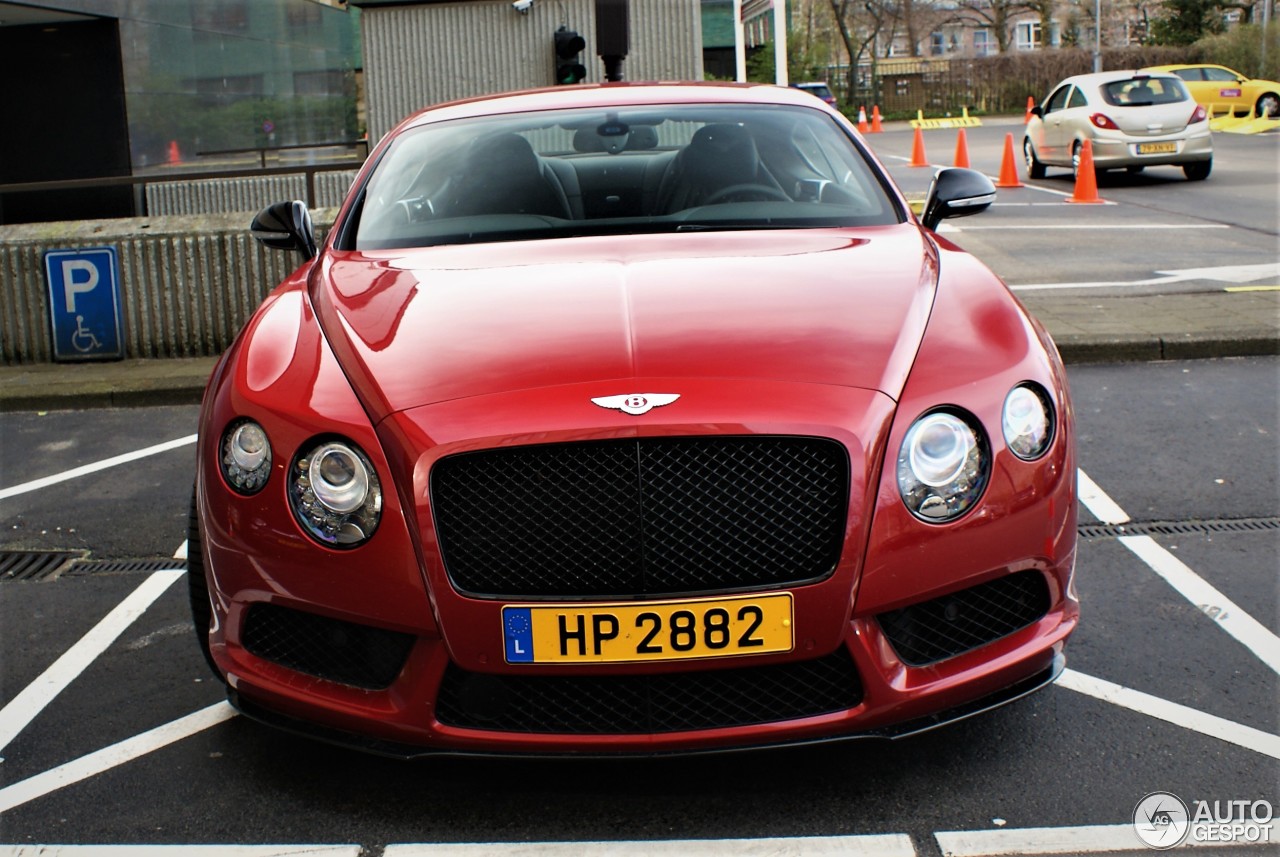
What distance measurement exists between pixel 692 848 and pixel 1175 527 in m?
2.81

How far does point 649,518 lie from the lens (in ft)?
9.09

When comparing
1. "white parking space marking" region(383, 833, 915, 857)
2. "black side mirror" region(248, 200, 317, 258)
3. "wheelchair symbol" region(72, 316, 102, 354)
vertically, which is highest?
"black side mirror" region(248, 200, 317, 258)

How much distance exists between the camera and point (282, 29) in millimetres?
21281

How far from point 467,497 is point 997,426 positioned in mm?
1078

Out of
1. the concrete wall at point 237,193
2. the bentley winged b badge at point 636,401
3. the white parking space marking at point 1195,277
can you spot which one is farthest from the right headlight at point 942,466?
the concrete wall at point 237,193

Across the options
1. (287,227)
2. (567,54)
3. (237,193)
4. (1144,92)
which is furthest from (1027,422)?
(1144,92)

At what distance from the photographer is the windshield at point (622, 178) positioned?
13.6 ft

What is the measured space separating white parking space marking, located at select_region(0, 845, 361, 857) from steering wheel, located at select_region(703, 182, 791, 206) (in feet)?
7.18

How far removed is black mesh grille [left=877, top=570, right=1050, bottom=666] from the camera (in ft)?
9.46

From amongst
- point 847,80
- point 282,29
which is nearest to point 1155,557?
point 282,29

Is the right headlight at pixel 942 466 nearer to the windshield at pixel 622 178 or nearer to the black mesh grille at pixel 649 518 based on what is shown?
the black mesh grille at pixel 649 518

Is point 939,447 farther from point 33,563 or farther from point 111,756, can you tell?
point 33,563

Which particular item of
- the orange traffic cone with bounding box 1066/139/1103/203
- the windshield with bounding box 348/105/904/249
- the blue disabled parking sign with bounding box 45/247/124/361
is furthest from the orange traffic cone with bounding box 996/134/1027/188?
the windshield with bounding box 348/105/904/249

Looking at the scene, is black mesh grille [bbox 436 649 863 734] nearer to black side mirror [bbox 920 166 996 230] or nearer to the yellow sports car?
black side mirror [bbox 920 166 996 230]
